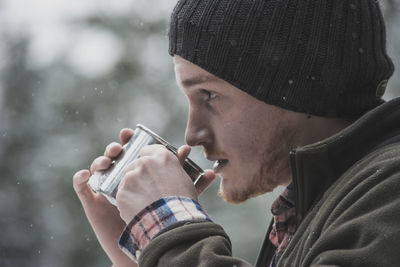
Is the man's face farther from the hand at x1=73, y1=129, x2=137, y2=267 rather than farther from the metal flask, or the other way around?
the hand at x1=73, y1=129, x2=137, y2=267

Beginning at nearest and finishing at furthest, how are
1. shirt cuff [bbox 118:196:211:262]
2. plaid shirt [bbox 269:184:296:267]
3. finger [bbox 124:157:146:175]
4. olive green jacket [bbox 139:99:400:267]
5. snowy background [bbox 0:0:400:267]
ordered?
1. olive green jacket [bbox 139:99:400:267]
2. shirt cuff [bbox 118:196:211:262]
3. finger [bbox 124:157:146:175]
4. plaid shirt [bbox 269:184:296:267]
5. snowy background [bbox 0:0:400:267]

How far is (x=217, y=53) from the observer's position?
1521 millimetres

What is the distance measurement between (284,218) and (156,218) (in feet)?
1.43

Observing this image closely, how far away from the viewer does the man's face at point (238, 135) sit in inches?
58.0

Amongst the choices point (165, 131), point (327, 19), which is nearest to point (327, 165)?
point (327, 19)

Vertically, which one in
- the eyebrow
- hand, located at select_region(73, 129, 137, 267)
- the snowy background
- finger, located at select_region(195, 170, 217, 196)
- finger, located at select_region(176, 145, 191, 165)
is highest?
the eyebrow

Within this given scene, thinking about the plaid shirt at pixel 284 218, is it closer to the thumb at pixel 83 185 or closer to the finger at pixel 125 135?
the finger at pixel 125 135

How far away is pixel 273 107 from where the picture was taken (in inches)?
59.3

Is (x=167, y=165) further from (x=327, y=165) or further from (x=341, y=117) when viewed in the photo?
(x=341, y=117)

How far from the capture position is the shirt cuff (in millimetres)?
1221

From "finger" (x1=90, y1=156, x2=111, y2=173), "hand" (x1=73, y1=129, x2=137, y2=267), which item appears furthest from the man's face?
"hand" (x1=73, y1=129, x2=137, y2=267)

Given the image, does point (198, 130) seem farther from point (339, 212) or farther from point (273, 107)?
point (339, 212)

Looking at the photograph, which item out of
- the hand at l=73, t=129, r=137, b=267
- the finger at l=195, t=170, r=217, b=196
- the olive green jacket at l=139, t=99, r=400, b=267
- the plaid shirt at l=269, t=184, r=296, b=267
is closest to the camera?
the olive green jacket at l=139, t=99, r=400, b=267

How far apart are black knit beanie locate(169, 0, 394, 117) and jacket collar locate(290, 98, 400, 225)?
0.67 ft
